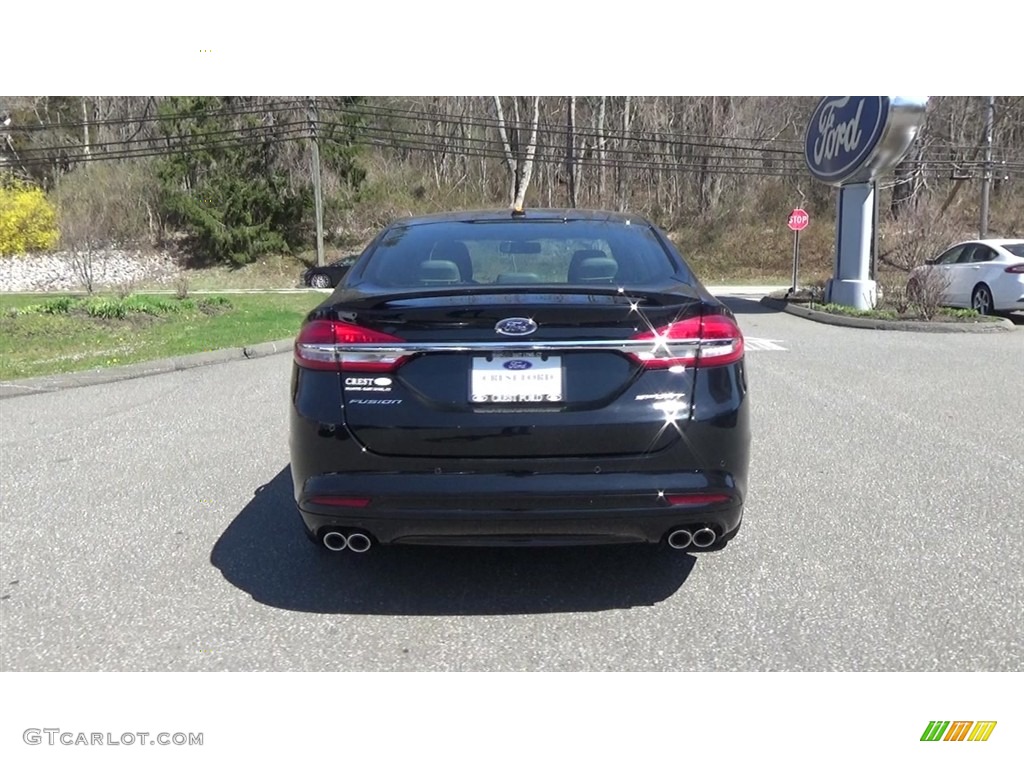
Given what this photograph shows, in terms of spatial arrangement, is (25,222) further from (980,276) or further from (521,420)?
(521,420)

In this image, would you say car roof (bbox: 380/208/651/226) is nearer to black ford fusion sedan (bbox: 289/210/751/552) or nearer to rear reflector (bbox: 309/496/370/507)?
black ford fusion sedan (bbox: 289/210/751/552)

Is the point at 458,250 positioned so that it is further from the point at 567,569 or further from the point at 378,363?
the point at 567,569

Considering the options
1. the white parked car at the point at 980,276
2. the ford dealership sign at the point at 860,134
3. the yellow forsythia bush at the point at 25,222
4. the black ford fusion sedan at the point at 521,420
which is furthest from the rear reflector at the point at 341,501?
the yellow forsythia bush at the point at 25,222

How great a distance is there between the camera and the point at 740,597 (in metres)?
3.42

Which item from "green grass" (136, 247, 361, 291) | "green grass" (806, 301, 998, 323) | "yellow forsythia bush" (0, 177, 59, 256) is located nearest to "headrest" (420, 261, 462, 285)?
"green grass" (806, 301, 998, 323)

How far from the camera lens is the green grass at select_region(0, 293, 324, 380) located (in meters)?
9.94

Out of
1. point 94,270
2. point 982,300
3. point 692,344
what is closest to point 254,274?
point 94,270

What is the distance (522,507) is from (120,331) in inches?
448

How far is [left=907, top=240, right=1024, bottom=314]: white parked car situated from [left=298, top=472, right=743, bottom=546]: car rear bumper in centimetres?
1329

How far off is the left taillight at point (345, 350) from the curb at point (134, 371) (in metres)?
6.38
